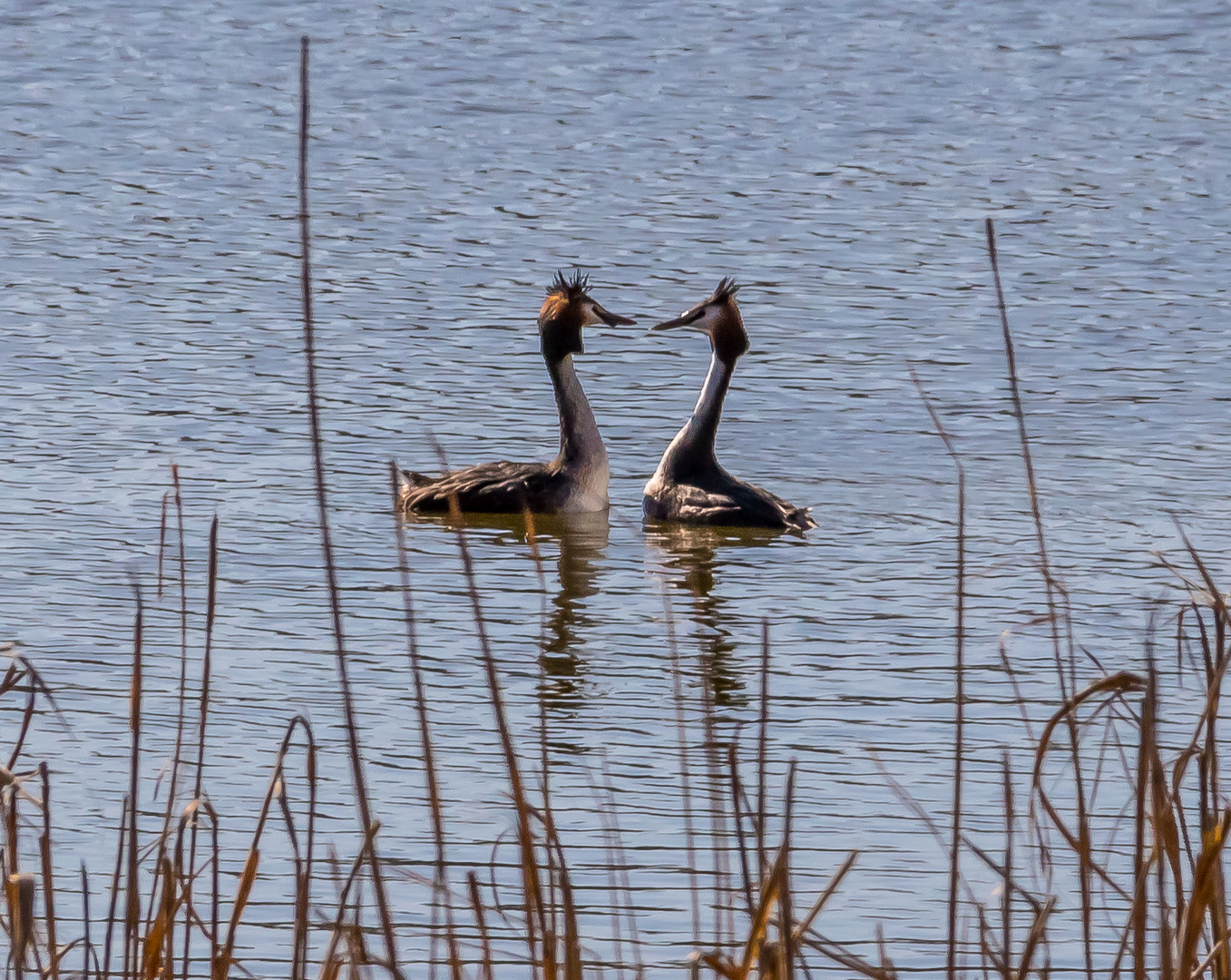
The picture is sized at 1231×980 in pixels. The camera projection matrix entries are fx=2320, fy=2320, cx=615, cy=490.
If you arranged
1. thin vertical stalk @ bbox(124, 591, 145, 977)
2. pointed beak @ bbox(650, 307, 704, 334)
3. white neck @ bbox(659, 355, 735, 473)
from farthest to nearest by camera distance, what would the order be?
1. pointed beak @ bbox(650, 307, 704, 334)
2. white neck @ bbox(659, 355, 735, 473)
3. thin vertical stalk @ bbox(124, 591, 145, 977)

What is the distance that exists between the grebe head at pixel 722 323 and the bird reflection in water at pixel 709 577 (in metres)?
1.18

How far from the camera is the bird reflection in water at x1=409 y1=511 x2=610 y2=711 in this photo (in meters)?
8.11

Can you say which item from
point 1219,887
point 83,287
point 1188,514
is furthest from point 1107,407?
point 1219,887

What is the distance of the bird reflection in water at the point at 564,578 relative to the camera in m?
8.11

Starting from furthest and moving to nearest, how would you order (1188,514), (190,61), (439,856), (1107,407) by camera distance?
(190,61)
(1107,407)
(1188,514)
(439,856)

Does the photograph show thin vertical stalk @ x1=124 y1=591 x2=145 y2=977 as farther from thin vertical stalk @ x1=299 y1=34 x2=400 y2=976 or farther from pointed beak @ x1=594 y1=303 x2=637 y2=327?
pointed beak @ x1=594 y1=303 x2=637 y2=327

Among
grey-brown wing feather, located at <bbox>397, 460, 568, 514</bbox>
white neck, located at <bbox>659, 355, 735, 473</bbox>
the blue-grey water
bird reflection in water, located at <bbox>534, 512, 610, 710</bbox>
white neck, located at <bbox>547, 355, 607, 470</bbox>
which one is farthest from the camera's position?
white neck, located at <bbox>547, 355, 607, 470</bbox>

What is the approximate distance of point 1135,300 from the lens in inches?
595

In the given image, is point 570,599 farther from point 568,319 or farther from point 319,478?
point 319,478

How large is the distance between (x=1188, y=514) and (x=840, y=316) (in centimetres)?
463

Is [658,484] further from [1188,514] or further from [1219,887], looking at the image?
[1219,887]

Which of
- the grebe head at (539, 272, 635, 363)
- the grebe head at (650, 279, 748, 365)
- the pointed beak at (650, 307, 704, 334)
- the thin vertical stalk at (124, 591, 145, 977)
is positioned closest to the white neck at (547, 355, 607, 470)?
the grebe head at (539, 272, 635, 363)

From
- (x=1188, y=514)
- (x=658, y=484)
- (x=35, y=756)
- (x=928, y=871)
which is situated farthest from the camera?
(x=658, y=484)

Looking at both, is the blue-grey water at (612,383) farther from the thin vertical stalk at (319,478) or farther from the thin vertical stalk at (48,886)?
the thin vertical stalk at (48,886)
